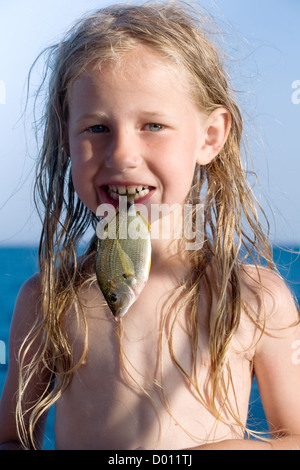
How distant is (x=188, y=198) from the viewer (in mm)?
2316

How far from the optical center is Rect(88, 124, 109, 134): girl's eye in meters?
1.86

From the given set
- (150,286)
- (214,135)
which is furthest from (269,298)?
(214,135)

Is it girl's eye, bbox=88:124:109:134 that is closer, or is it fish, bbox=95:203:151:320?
fish, bbox=95:203:151:320

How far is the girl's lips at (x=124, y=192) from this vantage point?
1841 mm

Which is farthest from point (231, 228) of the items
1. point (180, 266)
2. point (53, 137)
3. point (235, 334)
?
point (53, 137)

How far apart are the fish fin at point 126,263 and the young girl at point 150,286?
1.65 ft

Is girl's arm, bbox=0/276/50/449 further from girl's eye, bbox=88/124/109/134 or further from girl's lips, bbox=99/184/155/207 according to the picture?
girl's eye, bbox=88/124/109/134

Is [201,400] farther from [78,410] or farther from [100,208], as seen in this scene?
[100,208]

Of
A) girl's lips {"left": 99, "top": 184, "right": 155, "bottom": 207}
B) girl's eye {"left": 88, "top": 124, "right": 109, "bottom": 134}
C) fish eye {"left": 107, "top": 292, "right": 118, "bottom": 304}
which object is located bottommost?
fish eye {"left": 107, "top": 292, "right": 118, "bottom": 304}

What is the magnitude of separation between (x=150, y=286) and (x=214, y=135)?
597mm

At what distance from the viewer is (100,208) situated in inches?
74.0

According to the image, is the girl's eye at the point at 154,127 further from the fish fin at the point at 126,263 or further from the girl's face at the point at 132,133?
the fish fin at the point at 126,263

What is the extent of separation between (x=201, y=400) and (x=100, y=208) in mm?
743

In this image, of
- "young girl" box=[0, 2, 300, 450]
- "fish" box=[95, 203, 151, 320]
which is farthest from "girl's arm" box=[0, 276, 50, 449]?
"fish" box=[95, 203, 151, 320]
